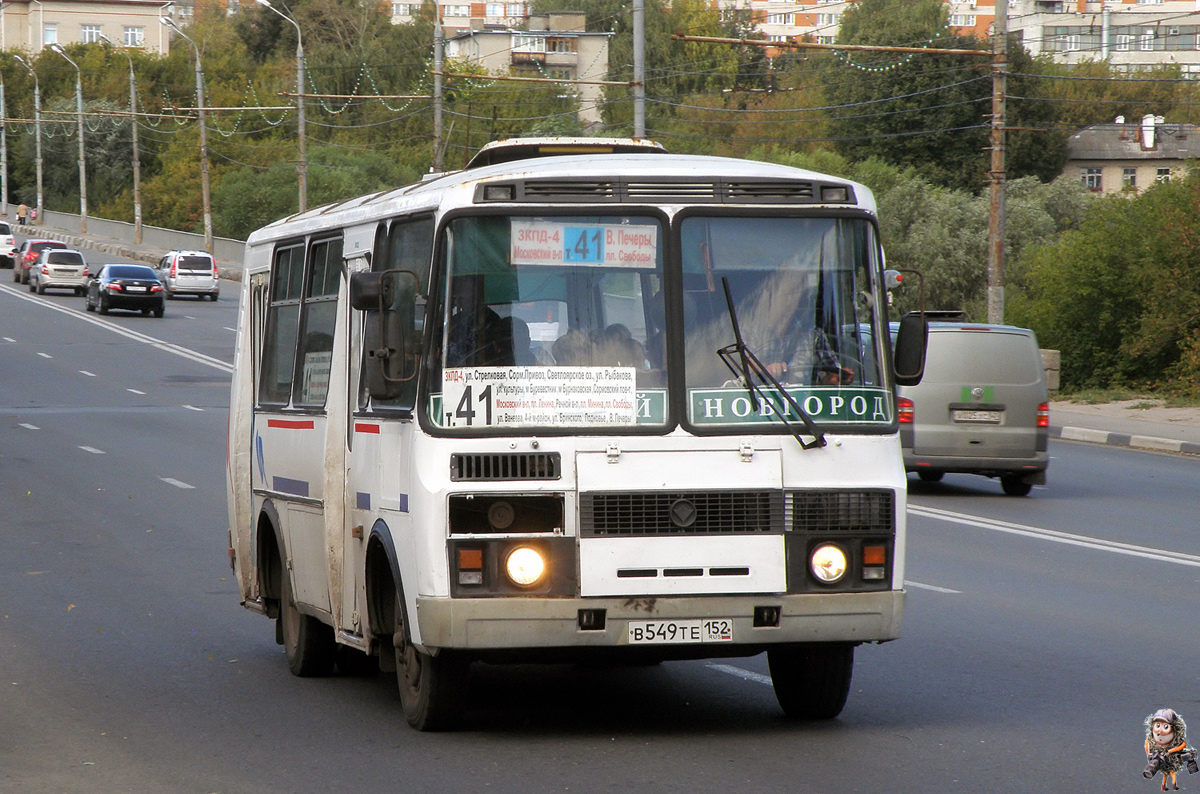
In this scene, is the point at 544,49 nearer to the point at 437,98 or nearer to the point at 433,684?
the point at 437,98

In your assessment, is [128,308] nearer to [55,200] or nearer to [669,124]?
[669,124]

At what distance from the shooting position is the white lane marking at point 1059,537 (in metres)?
13.5

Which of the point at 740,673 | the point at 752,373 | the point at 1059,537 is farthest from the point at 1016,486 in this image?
the point at 752,373

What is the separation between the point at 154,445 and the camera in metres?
23.7

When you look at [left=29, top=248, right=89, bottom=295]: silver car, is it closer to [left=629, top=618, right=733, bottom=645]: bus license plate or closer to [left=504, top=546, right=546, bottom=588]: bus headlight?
[left=504, top=546, right=546, bottom=588]: bus headlight

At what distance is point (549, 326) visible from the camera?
6879 mm

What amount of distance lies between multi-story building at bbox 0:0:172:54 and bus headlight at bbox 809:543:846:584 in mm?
143124

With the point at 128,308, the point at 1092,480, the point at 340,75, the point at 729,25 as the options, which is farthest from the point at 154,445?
the point at 729,25

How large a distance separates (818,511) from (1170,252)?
1062 inches

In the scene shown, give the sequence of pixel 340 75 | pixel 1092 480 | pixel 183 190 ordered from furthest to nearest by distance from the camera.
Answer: pixel 340 75 → pixel 183 190 → pixel 1092 480

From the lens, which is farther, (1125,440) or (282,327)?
(1125,440)

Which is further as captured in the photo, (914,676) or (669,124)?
(669,124)

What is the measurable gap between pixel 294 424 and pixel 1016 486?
11.7 m

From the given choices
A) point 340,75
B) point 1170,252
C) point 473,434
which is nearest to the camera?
point 473,434
